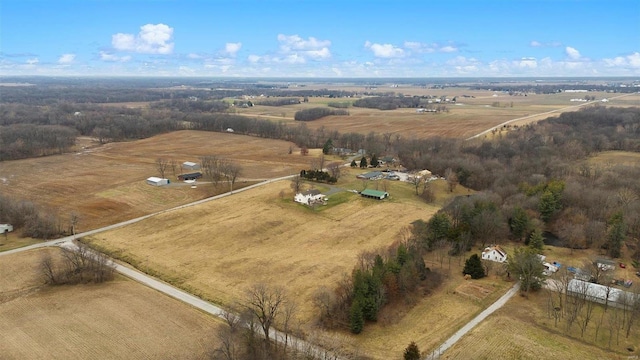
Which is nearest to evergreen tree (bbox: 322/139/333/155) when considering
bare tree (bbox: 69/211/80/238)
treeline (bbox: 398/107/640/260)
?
treeline (bbox: 398/107/640/260)

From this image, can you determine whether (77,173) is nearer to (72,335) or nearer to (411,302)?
(72,335)

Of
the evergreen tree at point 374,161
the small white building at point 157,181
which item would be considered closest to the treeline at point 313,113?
the evergreen tree at point 374,161

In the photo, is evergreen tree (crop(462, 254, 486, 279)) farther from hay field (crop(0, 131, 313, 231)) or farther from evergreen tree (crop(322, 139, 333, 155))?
evergreen tree (crop(322, 139, 333, 155))

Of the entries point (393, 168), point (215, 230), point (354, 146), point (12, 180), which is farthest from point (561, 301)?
point (12, 180)

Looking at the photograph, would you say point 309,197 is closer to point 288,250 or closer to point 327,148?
point 288,250

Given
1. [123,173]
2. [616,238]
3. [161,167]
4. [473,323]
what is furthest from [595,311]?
[123,173]

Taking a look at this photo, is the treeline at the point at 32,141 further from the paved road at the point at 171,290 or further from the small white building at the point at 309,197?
the small white building at the point at 309,197
